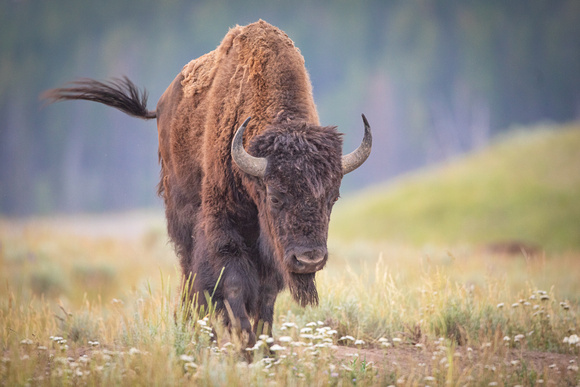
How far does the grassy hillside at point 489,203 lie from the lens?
22359 mm

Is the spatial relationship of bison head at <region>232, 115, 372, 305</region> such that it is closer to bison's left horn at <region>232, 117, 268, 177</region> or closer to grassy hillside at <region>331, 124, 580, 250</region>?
bison's left horn at <region>232, 117, 268, 177</region>

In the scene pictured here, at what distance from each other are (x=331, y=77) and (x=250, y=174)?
5525 centimetres

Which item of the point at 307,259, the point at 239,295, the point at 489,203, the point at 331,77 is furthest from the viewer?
the point at 331,77

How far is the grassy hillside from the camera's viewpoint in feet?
73.4

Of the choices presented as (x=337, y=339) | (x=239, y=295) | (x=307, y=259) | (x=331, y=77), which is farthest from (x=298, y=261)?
(x=331, y=77)

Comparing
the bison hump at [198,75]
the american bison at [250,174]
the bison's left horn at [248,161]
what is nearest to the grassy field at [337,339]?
the american bison at [250,174]

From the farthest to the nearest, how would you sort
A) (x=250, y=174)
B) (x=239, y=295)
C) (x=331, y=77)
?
(x=331, y=77) → (x=239, y=295) → (x=250, y=174)

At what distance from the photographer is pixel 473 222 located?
2392cm

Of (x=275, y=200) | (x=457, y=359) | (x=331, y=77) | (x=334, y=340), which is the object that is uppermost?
(x=331, y=77)

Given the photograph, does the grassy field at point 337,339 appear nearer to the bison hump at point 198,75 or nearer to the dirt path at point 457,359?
the dirt path at point 457,359

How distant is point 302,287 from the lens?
416 centimetres

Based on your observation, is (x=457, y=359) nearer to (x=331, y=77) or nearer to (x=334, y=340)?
(x=334, y=340)

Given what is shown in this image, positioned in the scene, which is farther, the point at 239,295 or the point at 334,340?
the point at 334,340

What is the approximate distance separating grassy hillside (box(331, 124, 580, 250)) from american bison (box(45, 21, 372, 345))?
671 inches
